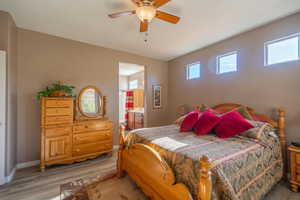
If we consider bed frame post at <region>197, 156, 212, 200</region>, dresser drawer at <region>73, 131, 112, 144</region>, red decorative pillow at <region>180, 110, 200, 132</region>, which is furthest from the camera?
dresser drawer at <region>73, 131, 112, 144</region>

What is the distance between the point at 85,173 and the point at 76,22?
9.11 ft

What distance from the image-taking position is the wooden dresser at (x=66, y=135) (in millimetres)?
2523

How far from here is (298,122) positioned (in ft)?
Answer: 7.13

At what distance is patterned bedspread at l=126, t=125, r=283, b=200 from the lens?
1.20m

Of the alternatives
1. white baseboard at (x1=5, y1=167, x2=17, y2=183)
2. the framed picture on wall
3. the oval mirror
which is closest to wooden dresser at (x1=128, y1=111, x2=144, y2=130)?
the framed picture on wall

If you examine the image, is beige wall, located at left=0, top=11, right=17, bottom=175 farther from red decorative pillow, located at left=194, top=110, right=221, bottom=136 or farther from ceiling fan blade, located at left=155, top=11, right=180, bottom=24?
red decorative pillow, located at left=194, top=110, right=221, bottom=136

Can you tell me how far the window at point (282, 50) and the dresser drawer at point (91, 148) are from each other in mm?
3695

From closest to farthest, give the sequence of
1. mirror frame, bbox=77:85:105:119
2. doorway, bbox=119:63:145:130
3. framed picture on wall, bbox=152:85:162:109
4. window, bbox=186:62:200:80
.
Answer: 1. mirror frame, bbox=77:85:105:119
2. window, bbox=186:62:200:80
3. framed picture on wall, bbox=152:85:162:109
4. doorway, bbox=119:63:145:130

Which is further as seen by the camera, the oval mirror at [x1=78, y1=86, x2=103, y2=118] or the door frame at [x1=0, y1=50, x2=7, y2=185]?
the oval mirror at [x1=78, y1=86, x2=103, y2=118]

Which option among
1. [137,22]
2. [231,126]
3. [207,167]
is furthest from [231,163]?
[137,22]

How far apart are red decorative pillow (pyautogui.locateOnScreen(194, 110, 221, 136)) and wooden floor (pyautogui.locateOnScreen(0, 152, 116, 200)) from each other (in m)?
1.77

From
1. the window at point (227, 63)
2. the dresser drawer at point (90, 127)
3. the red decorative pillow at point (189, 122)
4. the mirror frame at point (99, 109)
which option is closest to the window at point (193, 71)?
the window at point (227, 63)

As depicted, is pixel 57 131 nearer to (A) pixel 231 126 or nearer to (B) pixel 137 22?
(B) pixel 137 22

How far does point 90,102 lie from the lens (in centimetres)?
333
